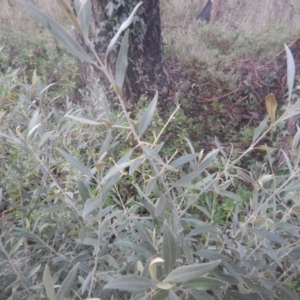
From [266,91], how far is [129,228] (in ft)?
7.36

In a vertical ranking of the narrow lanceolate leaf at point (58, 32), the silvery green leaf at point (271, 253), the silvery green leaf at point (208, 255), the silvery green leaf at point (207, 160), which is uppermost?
the narrow lanceolate leaf at point (58, 32)

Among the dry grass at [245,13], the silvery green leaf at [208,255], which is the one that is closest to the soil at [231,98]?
the silvery green leaf at [208,255]

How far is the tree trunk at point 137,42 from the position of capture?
9.68ft

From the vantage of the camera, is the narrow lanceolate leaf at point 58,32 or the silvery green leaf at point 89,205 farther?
the silvery green leaf at point 89,205

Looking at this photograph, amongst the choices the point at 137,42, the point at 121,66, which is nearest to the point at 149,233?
the point at 121,66

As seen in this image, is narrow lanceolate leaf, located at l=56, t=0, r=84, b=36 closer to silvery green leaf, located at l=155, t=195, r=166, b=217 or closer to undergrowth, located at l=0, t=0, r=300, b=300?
undergrowth, located at l=0, t=0, r=300, b=300

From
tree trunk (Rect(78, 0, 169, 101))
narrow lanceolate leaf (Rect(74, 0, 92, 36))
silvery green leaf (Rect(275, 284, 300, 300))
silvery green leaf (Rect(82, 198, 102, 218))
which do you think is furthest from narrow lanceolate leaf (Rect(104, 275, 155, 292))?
tree trunk (Rect(78, 0, 169, 101))

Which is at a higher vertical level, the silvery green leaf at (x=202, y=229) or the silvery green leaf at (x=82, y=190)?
the silvery green leaf at (x=82, y=190)

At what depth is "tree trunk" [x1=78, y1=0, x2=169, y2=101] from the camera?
295 cm

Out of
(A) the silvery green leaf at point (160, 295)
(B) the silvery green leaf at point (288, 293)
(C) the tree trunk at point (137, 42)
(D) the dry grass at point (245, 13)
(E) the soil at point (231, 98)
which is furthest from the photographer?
(D) the dry grass at point (245, 13)

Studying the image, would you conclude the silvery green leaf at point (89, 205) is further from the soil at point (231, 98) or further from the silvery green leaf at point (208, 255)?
the soil at point (231, 98)

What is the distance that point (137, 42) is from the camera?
3.05 meters

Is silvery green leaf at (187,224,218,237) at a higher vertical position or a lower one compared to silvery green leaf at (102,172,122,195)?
lower

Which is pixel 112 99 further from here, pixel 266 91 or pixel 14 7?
pixel 14 7
